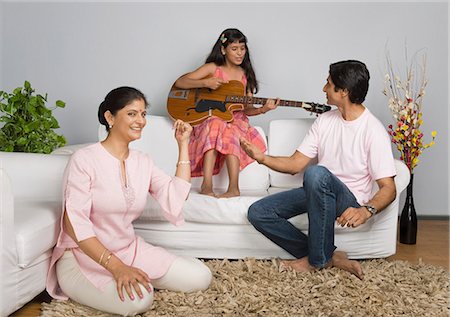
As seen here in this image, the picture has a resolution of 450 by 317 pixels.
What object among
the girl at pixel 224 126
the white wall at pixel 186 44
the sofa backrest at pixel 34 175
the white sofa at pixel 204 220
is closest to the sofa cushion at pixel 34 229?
the white sofa at pixel 204 220

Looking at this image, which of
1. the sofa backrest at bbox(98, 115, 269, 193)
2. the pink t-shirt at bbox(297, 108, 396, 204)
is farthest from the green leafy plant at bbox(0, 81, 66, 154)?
the pink t-shirt at bbox(297, 108, 396, 204)

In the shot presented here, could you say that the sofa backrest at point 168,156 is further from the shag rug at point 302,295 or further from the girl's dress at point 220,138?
the shag rug at point 302,295

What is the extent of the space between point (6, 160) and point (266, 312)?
136 centimetres

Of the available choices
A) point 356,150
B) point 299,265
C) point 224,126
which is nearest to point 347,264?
point 299,265

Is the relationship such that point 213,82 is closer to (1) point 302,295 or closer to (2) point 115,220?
(2) point 115,220

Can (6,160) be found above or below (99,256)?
above

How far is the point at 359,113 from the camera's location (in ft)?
8.99

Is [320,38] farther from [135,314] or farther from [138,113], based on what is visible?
[135,314]

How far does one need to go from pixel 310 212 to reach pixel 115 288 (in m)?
0.92

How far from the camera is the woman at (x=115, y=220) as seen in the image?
6.86 ft

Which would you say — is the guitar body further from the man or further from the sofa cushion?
the sofa cushion

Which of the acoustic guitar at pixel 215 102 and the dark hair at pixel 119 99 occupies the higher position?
the dark hair at pixel 119 99

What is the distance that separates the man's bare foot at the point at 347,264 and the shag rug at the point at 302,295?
0.08 feet

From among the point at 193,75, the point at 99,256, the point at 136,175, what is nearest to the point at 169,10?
the point at 193,75
